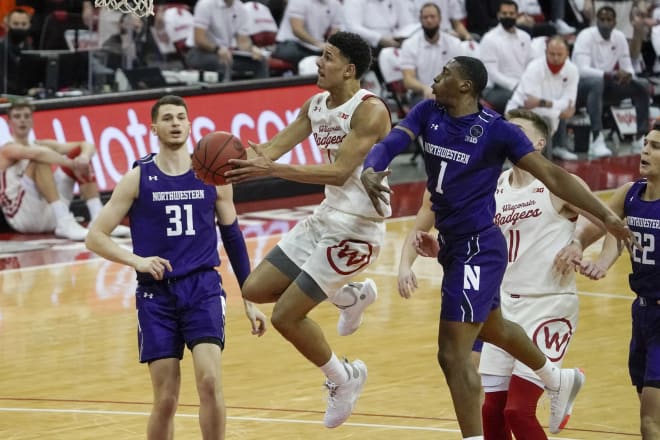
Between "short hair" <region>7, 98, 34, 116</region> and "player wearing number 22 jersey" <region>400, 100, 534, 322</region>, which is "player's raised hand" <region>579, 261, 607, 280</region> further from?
"short hair" <region>7, 98, 34, 116</region>

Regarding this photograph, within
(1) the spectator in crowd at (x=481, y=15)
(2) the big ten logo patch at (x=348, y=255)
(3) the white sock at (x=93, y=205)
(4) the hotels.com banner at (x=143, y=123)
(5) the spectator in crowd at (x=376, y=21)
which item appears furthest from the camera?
(1) the spectator in crowd at (x=481, y=15)

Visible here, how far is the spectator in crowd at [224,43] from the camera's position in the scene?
18.0 metres

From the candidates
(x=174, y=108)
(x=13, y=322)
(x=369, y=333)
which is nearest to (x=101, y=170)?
(x=13, y=322)

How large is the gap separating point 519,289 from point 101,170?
8.49m

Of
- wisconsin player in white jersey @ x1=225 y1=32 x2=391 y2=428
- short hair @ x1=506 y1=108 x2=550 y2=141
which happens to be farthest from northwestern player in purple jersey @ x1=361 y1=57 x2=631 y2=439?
wisconsin player in white jersey @ x1=225 y1=32 x2=391 y2=428

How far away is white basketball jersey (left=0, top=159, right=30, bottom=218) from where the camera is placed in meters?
14.7

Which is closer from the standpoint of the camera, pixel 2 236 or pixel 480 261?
pixel 480 261

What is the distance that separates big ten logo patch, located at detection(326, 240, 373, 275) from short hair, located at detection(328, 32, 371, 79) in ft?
3.12

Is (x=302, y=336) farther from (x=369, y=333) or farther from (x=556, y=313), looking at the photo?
(x=369, y=333)

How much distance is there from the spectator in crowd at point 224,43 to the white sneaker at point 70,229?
3760 millimetres

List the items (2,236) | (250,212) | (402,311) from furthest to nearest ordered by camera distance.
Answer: (250,212) → (2,236) → (402,311)

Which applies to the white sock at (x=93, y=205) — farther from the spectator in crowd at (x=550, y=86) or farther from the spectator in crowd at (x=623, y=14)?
the spectator in crowd at (x=623, y=14)

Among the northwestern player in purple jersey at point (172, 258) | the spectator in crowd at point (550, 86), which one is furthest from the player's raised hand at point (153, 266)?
the spectator in crowd at point (550, 86)

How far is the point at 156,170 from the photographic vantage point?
754 cm
